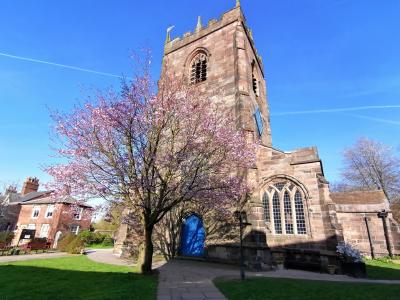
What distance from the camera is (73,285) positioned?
812cm

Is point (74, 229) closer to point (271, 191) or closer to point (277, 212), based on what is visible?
point (271, 191)

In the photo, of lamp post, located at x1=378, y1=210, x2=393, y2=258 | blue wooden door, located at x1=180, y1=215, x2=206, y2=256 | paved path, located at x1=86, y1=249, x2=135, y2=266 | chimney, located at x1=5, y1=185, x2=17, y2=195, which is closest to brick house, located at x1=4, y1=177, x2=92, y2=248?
chimney, located at x1=5, y1=185, x2=17, y2=195

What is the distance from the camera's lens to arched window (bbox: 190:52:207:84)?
70.6 feet

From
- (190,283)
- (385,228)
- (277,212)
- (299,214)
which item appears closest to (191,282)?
(190,283)

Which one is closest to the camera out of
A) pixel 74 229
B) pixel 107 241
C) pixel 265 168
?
pixel 265 168

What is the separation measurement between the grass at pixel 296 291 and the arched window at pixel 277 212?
6.40 m

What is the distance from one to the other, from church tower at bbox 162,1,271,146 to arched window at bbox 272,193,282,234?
13.9ft

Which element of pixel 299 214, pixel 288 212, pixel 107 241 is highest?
pixel 288 212

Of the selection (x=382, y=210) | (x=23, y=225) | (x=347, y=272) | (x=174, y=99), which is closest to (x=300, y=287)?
(x=347, y=272)

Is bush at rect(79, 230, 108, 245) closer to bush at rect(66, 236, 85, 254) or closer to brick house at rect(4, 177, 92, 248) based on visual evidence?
brick house at rect(4, 177, 92, 248)

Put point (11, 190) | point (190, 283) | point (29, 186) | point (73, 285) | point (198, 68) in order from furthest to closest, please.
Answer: point (11, 190) < point (29, 186) < point (198, 68) < point (190, 283) < point (73, 285)

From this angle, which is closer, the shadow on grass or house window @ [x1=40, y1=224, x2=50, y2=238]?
the shadow on grass

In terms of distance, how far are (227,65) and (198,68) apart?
3601mm

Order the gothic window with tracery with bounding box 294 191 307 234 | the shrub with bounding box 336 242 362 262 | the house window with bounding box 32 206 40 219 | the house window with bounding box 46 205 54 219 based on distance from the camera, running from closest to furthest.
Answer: the shrub with bounding box 336 242 362 262 → the gothic window with tracery with bounding box 294 191 307 234 → the house window with bounding box 46 205 54 219 → the house window with bounding box 32 206 40 219
